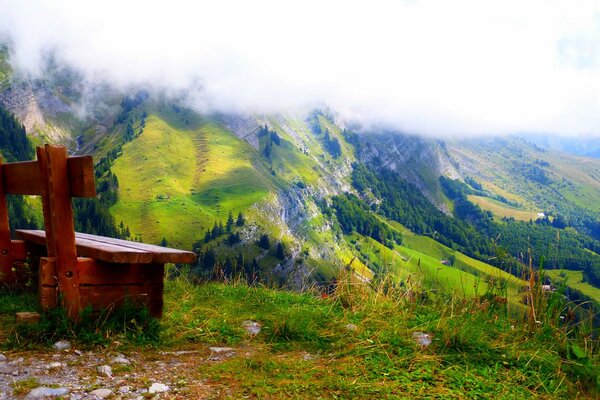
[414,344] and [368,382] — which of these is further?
[414,344]

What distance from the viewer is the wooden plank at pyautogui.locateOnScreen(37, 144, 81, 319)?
600cm

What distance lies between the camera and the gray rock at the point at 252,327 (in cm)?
694

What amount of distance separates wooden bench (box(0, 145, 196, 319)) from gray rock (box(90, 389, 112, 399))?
5.84 ft

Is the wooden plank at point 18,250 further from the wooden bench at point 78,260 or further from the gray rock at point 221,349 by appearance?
the gray rock at point 221,349

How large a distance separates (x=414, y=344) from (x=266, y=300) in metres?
3.61

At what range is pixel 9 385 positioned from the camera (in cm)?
449

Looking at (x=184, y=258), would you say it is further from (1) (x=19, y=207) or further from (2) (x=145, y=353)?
(1) (x=19, y=207)

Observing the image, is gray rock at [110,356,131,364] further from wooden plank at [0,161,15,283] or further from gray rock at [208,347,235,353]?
wooden plank at [0,161,15,283]

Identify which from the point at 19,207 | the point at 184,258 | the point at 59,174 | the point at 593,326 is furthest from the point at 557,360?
the point at 19,207

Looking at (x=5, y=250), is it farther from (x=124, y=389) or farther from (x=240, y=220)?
(x=240, y=220)

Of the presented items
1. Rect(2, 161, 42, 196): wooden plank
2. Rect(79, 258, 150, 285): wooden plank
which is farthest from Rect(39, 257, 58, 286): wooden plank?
Rect(2, 161, 42, 196): wooden plank

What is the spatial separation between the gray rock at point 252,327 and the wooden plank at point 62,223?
91.1 inches

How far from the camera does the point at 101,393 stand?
4477 millimetres

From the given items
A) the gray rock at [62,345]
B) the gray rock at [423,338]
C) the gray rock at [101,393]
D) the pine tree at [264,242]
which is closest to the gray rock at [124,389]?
the gray rock at [101,393]
